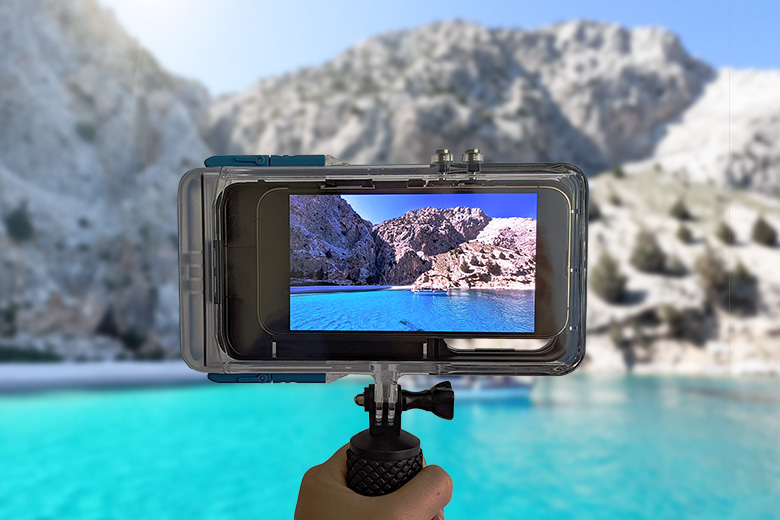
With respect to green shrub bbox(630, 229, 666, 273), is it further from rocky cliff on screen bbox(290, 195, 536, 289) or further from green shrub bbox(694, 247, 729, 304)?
rocky cliff on screen bbox(290, 195, 536, 289)

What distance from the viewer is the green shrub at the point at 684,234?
478 inches

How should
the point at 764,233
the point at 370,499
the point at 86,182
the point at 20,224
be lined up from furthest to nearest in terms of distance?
1. the point at 86,182
2. the point at 764,233
3. the point at 20,224
4. the point at 370,499

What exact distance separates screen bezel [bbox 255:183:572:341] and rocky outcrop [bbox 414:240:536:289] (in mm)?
29

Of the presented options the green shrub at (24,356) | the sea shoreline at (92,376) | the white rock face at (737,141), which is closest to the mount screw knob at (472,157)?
the sea shoreline at (92,376)

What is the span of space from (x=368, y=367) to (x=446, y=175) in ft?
1.24

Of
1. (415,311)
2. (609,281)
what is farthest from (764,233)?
(415,311)

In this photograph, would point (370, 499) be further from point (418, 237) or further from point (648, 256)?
point (648, 256)

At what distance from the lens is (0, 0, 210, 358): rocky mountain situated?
35.9 feet

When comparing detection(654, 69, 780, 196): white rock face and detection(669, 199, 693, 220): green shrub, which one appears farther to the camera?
detection(654, 69, 780, 196): white rock face

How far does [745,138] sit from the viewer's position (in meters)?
14.4

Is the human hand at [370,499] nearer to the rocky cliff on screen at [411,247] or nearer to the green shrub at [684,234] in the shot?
the rocky cliff on screen at [411,247]

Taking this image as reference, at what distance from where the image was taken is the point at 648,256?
1191cm

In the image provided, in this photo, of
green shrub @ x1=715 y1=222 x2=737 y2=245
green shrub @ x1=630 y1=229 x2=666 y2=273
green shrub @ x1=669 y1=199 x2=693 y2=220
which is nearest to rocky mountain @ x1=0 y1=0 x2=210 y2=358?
green shrub @ x1=630 y1=229 x2=666 y2=273

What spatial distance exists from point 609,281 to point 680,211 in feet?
11.7
